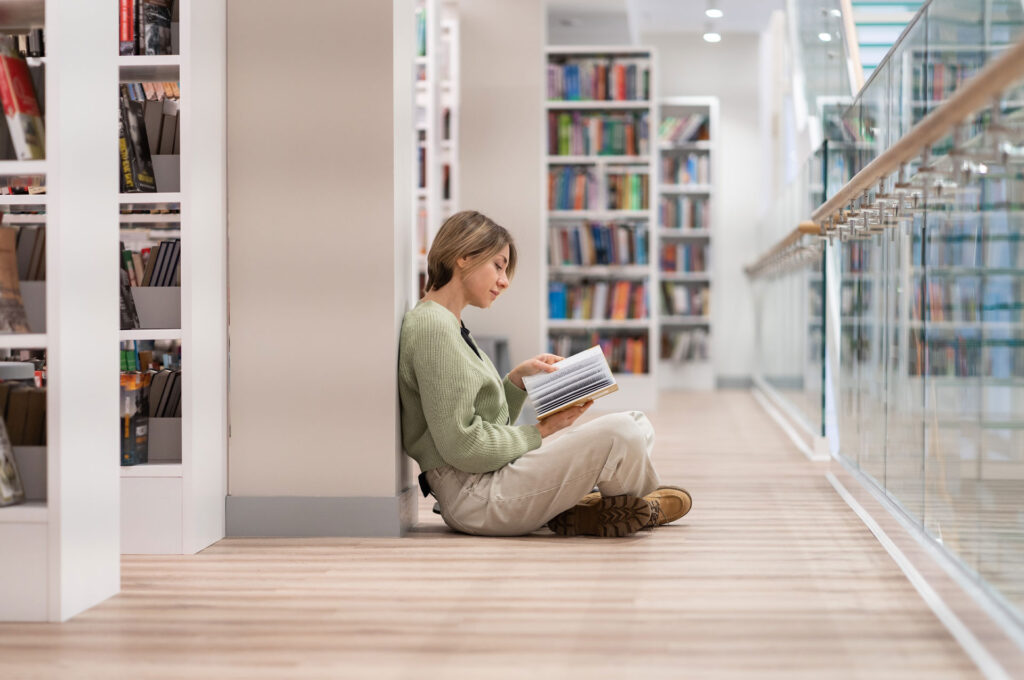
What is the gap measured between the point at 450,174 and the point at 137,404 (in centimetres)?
494

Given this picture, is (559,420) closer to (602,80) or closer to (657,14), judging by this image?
(602,80)

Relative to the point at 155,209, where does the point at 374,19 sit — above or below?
above

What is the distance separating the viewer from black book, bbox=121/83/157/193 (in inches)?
115

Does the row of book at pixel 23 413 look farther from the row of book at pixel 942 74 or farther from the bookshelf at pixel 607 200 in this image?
the bookshelf at pixel 607 200

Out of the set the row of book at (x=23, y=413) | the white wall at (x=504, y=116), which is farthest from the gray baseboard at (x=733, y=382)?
the row of book at (x=23, y=413)

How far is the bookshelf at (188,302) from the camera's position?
115 inches

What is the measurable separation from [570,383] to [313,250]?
2.62ft

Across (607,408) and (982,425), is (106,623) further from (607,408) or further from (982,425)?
(607,408)

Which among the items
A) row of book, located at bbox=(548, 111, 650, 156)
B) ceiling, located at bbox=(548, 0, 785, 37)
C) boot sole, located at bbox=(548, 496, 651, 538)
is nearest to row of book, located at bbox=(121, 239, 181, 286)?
boot sole, located at bbox=(548, 496, 651, 538)

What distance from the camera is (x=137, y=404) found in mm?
2936

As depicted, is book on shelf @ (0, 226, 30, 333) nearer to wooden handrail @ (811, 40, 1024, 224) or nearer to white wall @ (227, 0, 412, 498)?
white wall @ (227, 0, 412, 498)

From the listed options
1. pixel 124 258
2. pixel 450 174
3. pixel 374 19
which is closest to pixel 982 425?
pixel 374 19

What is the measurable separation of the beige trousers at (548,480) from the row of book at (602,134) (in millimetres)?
5568

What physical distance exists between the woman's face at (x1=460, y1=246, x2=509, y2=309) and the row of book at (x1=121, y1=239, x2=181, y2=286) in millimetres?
767
